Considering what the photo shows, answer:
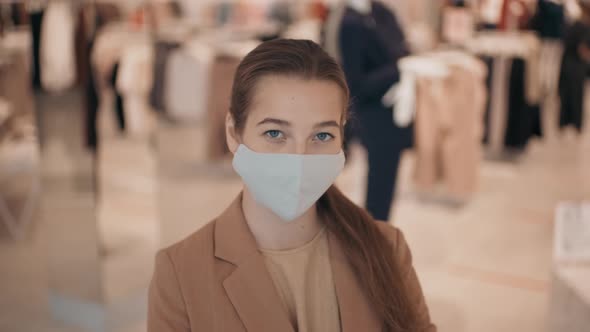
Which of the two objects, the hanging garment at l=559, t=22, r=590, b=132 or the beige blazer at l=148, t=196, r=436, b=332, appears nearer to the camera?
the beige blazer at l=148, t=196, r=436, b=332

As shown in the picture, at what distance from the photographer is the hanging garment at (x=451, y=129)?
11.9 feet

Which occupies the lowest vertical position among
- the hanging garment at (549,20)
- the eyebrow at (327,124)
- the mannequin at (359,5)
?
the eyebrow at (327,124)

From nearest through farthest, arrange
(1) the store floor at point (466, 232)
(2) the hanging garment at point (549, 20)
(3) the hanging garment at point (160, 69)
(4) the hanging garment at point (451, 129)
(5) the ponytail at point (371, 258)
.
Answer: (5) the ponytail at point (371, 258) → (2) the hanging garment at point (549, 20) → (1) the store floor at point (466, 232) → (3) the hanging garment at point (160, 69) → (4) the hanging garment at point (451, 129)

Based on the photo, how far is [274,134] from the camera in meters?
1.08

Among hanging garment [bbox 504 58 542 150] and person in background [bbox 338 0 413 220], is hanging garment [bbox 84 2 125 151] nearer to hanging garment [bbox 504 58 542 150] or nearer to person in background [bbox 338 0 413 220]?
person in background [bbox 338 0 413 220]

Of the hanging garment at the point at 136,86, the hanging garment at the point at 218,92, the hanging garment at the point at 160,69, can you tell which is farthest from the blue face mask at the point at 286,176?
the hanging garment at the point at 218,92

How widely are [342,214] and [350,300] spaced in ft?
0.52

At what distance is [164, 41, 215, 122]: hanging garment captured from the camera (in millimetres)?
4086

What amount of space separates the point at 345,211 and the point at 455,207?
8.56ft

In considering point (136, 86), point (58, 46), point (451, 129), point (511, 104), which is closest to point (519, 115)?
point (511, 104)

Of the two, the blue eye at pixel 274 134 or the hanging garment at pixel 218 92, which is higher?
the blue eye at pixel 274 134

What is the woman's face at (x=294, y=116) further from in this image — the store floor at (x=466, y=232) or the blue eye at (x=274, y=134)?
the store floor at (x=466, y=232)

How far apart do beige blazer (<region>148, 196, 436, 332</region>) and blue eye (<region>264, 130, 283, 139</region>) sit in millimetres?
174

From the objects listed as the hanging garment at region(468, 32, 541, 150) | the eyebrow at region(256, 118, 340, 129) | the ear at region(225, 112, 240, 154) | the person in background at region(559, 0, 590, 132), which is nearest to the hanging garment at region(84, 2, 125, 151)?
the ear at region(225, 112, 240, 154)
